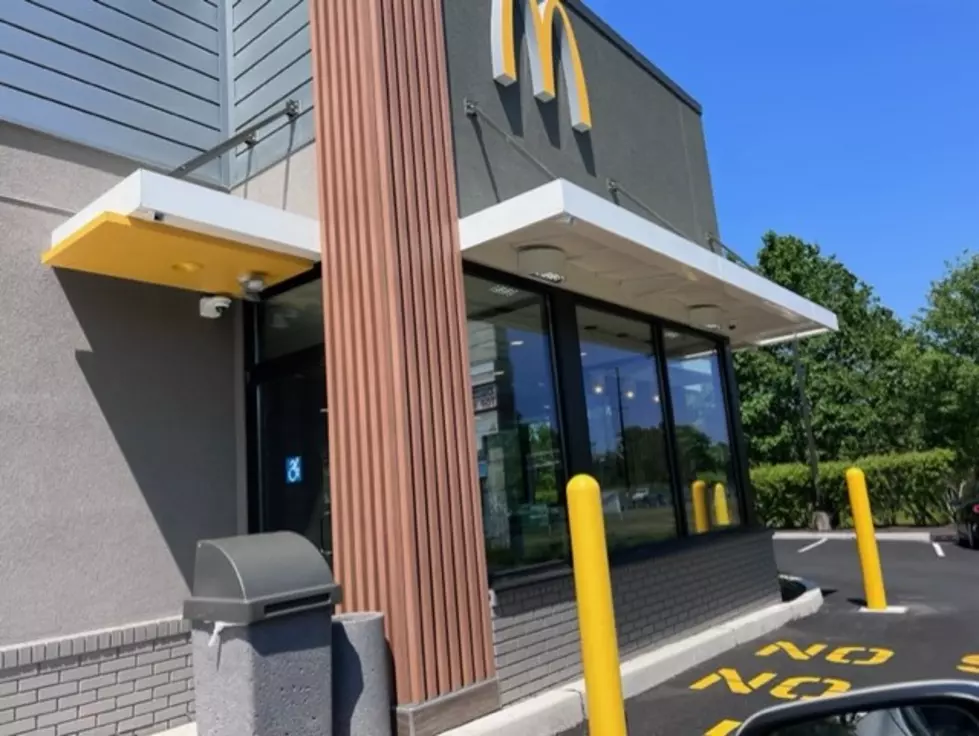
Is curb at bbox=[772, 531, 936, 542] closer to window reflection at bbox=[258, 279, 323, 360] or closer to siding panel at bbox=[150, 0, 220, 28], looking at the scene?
window reflection at bbox=[258, 279, 323, 360]

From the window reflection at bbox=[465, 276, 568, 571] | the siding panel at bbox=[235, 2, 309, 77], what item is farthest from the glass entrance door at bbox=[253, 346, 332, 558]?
the siding panel at bbox=[235, 2, 309, 77]

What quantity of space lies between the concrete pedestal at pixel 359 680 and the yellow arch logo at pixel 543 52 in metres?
4.40

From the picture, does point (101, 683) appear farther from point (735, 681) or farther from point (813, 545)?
point (813, 545)

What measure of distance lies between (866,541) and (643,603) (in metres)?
3.12

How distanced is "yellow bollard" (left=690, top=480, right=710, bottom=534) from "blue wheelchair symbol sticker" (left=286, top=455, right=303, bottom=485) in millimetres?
4060

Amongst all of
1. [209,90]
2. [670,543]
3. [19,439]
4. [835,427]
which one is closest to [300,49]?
[209,90]

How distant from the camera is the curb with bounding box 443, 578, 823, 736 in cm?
457

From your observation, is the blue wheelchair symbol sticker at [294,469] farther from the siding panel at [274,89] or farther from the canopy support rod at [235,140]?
the siding panel at [274,89]

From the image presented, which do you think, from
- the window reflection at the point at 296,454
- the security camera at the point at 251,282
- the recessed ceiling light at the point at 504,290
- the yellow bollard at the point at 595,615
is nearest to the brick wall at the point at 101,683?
the window reflection at the point at 296,454

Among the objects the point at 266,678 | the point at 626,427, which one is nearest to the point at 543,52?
the point at 626,427

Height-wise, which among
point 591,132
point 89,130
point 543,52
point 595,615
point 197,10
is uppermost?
point 197,10

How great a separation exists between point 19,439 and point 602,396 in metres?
4.49

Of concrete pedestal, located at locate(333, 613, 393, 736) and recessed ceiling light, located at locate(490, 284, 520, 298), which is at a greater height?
recessed ceiling light, located at locate(490, 284, 520, 298)

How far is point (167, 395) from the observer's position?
18.6 ft
